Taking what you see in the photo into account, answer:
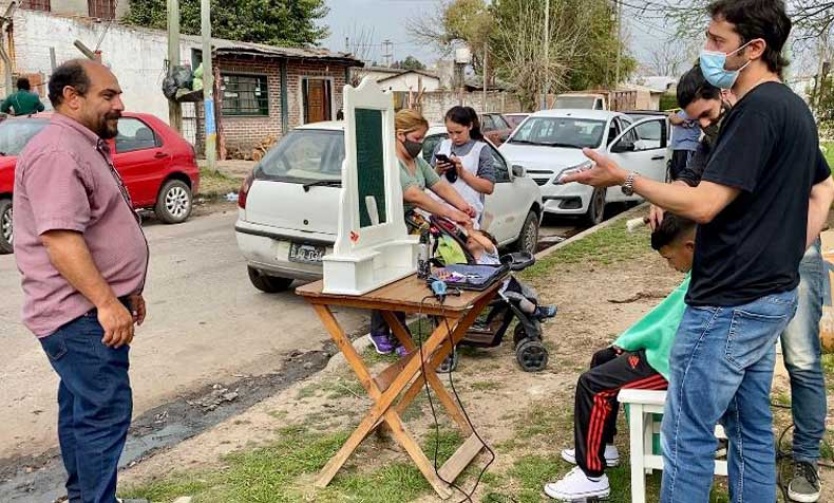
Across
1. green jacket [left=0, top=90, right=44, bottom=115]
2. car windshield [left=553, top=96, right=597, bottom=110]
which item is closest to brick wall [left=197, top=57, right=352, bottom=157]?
green jacket [left=0, top=90, right=44, bottom=115]

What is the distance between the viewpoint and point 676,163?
872cm

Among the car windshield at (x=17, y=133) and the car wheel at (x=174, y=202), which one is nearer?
the car windshield at (x=17, y=133)

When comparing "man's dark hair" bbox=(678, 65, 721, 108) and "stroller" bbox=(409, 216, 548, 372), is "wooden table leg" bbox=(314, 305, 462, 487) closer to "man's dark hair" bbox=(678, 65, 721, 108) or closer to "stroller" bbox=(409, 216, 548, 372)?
"stroller" bbox=(409, 216, 548, 372)

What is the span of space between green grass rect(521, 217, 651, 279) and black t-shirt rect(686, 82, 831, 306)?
518 cm

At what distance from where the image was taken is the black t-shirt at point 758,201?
97.0 inches

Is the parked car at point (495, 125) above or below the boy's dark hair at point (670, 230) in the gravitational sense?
above

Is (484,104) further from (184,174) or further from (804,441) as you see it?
(804,441)

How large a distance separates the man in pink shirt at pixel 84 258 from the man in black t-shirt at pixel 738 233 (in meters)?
1.76

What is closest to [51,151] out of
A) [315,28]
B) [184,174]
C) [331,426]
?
[331,426]

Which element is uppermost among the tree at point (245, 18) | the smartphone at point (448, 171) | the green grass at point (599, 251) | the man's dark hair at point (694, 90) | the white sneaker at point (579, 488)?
the tree at point (245, 18)

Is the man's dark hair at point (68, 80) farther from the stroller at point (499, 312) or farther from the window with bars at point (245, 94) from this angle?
the window with bars at point (245, 94)

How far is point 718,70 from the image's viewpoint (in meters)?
2.62

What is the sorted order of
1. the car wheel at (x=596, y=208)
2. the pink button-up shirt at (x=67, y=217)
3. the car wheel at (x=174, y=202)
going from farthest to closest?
1. the car wheel at (x=174, y=202)
2. the car wheel at (x=596, y=208)
3. the pink button-up shirt at (x=67, y=217)

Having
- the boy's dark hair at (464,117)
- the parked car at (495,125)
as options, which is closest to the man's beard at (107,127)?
the boy's dark hair at (464,117)
